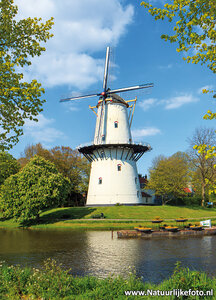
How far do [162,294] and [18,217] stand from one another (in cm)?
2976

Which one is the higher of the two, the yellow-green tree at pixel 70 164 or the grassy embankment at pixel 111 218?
the yellow-green tree at pixel 70 164

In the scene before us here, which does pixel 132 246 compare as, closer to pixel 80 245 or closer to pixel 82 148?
pixel 80 245

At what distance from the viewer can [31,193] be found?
105 ft

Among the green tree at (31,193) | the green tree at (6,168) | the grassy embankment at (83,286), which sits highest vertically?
the green tree at (6,168)

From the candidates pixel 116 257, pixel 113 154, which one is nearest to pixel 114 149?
pixel 113 154

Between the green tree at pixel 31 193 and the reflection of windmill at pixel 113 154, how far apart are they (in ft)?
31.7

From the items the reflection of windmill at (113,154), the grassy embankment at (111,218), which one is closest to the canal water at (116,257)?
the grassy embankment at (111,218)

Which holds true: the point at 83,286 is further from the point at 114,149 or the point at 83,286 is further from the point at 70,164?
the point at 70,164

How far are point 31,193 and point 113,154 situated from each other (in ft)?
57.0

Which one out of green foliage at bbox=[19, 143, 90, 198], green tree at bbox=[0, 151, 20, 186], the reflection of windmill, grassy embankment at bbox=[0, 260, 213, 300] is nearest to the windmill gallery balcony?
the reflection of windmill

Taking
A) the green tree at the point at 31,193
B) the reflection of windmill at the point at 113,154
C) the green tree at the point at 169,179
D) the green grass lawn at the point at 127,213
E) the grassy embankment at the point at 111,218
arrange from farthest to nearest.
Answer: the green tree at the point at 169,179
the reflection of windmill at the point at 113,154
the green grass lawn at the point at 127,213
the green tree at the point at 31,193
the grassy embankment at the point at 111,218

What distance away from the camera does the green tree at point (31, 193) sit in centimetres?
3159

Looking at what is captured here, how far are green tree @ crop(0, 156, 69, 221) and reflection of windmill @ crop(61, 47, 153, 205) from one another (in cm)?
965

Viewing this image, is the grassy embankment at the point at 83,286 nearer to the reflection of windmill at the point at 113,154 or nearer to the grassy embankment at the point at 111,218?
the grassy embankment at the point at 111,218
